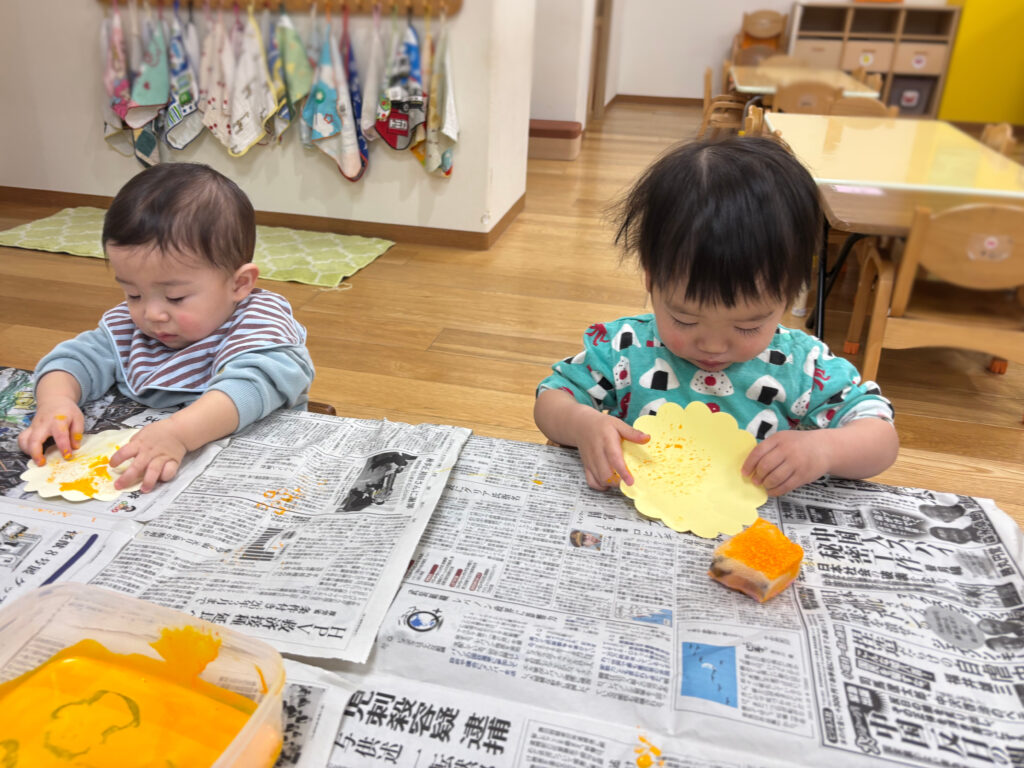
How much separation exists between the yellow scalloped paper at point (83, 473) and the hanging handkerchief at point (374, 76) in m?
2.04

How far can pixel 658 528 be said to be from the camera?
67 centimetres

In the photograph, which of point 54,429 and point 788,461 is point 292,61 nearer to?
point 54,429

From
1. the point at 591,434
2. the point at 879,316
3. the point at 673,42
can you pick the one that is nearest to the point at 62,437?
the point at 591,434

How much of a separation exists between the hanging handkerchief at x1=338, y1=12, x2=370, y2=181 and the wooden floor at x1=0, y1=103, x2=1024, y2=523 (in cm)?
36

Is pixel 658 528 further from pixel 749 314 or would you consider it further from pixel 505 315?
pixel 505 315

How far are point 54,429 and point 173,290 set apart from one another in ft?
0.67

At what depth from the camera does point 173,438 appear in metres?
0.75

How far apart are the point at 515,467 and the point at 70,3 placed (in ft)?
9.64

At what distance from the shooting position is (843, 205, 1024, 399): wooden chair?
1.48m

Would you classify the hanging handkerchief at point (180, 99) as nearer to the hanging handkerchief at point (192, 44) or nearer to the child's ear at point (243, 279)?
the hanging handkerchief at point (192, 44)

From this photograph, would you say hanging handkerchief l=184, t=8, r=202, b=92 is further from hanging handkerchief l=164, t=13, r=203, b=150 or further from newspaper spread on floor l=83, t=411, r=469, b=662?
newspaper spread on floor l=83, t=411, r=469, b=662

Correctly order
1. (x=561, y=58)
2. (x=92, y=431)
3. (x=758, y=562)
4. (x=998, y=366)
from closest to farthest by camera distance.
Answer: (x=758, y=562) < (x=92, y=431) < (x=998, y=366) < (x=561, y=58)

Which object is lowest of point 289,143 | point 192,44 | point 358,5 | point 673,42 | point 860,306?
point 860,306

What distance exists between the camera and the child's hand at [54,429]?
0.75m
